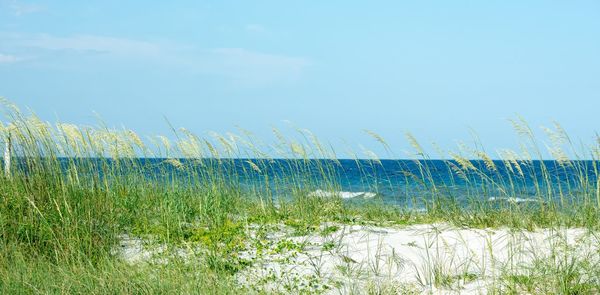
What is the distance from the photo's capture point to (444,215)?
6785mm

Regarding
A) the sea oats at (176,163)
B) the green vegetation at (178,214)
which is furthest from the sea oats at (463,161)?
the sea oats at (176,163)

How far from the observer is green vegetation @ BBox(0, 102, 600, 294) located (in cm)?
457

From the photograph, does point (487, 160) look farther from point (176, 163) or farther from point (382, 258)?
point (176, 163)

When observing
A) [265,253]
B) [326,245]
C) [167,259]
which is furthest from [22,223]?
[326,245]

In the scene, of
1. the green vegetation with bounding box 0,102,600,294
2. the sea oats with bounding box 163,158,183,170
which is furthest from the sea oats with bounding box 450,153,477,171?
the sea oats with bounding box 163,158,183,170

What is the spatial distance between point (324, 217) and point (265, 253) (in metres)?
1.33

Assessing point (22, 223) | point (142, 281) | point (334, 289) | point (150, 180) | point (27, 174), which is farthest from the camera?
point (150, 180)

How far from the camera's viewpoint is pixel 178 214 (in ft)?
20.2

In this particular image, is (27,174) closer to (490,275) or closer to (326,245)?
(326,245)

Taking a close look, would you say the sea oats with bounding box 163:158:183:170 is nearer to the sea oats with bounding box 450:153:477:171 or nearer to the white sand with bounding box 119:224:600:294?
the white sand with bounding box 119:224:600:294

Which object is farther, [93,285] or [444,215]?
[444,215]

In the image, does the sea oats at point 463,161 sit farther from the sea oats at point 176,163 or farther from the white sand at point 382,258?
the sea oats at point 176,163

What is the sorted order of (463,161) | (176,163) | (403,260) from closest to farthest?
(403,260)
(463,161)
(176,163)

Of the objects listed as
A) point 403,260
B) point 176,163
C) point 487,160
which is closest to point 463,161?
point 487,160
